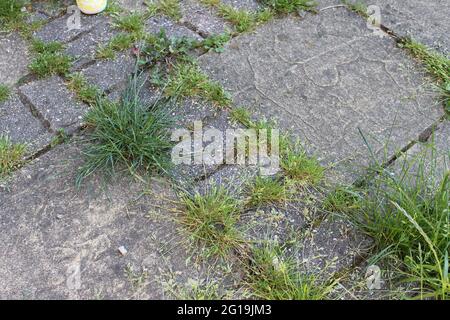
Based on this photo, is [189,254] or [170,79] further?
[170,79]

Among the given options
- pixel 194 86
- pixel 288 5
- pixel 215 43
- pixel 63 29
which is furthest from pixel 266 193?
pixel 63 29

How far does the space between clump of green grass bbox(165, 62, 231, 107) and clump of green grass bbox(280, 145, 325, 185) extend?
0.48 m

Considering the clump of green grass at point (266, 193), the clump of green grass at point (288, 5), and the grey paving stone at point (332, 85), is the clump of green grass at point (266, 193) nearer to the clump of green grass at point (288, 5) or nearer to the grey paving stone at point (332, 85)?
the grey paving stone at point (332, 85)

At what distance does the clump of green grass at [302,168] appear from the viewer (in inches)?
91.5

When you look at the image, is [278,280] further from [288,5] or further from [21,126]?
[288,5]

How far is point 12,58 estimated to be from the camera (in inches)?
112

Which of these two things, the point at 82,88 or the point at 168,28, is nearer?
the point at 82,88

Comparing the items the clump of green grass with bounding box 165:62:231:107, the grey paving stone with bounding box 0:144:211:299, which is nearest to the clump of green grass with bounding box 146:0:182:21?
the clump of green grass with bounding box 165:62:231:107

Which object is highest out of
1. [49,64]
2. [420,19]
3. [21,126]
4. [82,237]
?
[420,19]

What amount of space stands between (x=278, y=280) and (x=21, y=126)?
56.0 inches
